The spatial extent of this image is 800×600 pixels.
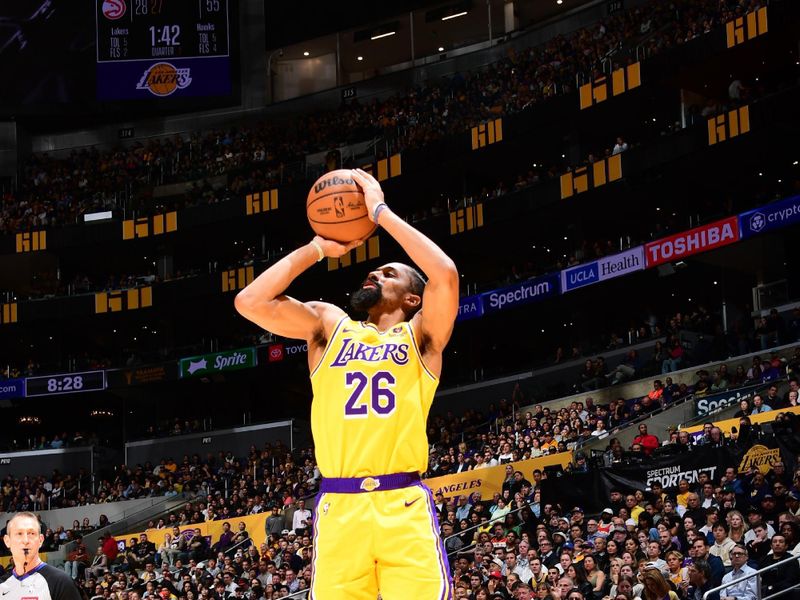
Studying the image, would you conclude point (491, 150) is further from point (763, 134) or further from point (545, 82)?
point (763, 134)

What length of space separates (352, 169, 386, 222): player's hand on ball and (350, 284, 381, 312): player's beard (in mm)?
347

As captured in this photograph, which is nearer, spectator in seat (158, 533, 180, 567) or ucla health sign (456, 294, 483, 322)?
spectator in seat (158, 533, 180, 567)

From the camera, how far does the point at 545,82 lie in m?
34.4

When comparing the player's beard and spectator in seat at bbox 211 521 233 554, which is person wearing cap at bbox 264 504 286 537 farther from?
the player's beard

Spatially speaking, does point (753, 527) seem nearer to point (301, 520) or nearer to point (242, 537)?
point (301, 520)

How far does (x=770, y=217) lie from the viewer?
26.8 m

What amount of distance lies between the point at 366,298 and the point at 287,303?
0.38 metres

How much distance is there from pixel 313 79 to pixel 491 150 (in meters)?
14.1

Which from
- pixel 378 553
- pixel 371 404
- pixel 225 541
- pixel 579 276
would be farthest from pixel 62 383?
pixel 378 553

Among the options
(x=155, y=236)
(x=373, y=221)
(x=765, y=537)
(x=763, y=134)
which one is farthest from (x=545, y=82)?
(x=373, y=221)

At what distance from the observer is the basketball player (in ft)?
16.9

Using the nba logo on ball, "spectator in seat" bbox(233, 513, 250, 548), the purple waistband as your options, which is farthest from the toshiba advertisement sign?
the purple waistband

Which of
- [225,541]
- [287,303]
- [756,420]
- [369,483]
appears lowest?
[225,541]

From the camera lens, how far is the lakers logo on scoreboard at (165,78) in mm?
42344
